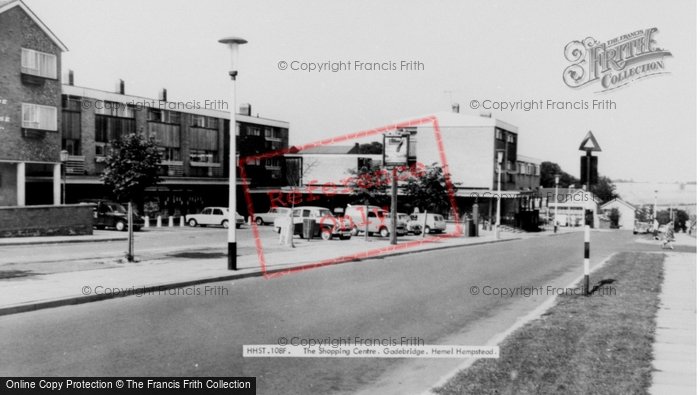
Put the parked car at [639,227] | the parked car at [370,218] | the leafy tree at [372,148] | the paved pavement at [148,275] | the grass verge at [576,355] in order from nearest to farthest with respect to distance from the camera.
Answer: the grass verge at [576,355]
the paved pavement at [148,275]
the parked car at [370,218]
the leafy tree at [372,148]
the parked car at [639,227]

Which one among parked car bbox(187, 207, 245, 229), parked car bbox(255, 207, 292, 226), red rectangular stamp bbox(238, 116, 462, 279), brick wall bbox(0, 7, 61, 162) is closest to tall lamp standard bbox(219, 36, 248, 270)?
red rectangular stamp bbox(238, 116, 462, 279)

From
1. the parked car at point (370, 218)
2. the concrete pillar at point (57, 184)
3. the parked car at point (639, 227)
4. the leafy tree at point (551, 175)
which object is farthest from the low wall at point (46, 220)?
the parked car at point (639, 227)

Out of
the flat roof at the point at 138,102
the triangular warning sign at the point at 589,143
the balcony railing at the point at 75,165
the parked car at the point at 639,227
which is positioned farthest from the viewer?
the parked car at the point at 639,227

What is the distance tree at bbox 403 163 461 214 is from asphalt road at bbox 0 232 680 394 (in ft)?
64.2

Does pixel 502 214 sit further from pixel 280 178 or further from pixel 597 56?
pixel 597 56

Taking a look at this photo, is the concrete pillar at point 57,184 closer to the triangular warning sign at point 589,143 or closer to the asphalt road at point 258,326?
the asphalt road at point 258,326

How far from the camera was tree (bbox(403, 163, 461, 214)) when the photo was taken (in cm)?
3453

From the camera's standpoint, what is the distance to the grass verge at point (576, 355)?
5.84m

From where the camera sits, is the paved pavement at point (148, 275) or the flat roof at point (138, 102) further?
the flat roof at point (138, 102)

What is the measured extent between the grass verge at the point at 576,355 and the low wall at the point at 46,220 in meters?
20.2

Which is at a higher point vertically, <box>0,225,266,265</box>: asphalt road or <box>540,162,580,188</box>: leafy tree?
<box>540,162,580,188</box>: leafy tree

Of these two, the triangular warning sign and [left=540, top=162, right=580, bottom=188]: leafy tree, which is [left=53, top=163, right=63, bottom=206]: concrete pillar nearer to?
[left=540, top=162, right=580, bottom=188]: leafy tree

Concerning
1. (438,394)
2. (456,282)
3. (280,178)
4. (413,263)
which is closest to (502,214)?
(280,178)

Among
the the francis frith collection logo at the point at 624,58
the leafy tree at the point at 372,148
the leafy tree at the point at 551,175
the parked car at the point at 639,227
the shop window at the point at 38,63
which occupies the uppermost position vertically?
the shop window at the point at 38,63
